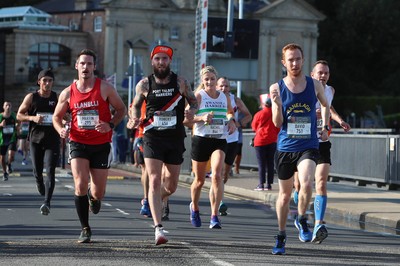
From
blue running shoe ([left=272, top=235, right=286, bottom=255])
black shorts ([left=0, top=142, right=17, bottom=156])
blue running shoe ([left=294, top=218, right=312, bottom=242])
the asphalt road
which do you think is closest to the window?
black shorts ([left=0, top=142, right=17, bottom=156])

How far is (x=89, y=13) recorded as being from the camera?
4114 inches

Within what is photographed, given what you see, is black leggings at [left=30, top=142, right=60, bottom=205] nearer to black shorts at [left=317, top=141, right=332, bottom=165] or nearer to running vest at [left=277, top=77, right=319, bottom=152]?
black shorts at [left=317, top=141, right=332, bottom=165]

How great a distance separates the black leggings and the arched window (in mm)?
85366

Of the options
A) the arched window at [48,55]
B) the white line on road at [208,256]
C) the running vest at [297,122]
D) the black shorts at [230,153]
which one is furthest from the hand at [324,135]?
the arched window at [48,55]

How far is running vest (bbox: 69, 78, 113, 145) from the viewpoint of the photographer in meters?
12.8

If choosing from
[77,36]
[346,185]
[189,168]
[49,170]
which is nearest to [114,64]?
[77,36]

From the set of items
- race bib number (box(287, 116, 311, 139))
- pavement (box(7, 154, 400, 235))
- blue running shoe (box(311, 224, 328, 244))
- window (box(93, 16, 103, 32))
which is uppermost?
window (box(93, 16, 103, 32))

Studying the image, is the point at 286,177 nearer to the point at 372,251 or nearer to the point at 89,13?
the point at 372,251

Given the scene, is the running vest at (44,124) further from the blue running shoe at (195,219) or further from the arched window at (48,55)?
the arched window at (48,55)

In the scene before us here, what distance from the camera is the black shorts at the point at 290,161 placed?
12.5 m

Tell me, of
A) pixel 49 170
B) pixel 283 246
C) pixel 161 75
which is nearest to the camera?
pixel 283 246

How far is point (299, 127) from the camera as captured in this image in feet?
41.1

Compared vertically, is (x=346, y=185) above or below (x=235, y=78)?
below

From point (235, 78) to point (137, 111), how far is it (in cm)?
1827
